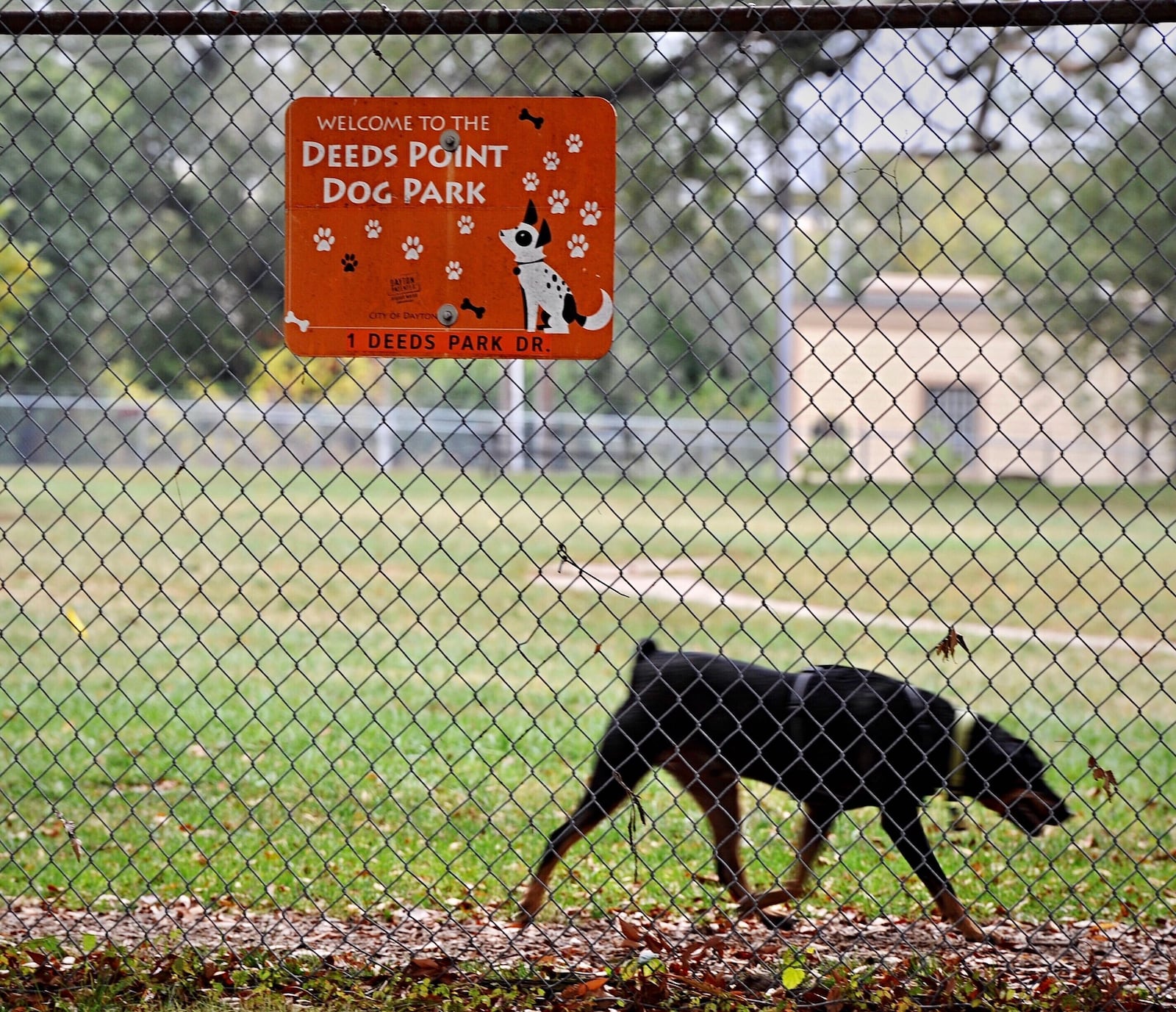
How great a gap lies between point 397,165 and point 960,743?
2516mm

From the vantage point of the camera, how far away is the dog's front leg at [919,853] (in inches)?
152

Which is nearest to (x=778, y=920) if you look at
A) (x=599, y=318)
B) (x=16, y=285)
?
(x=599, y=318)

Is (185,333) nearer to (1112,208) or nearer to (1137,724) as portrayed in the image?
(1112,208)

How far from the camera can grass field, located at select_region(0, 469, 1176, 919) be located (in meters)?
4.04

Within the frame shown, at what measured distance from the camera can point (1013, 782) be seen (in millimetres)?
4082

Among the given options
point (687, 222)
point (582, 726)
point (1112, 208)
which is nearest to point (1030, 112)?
point (1112, 208)

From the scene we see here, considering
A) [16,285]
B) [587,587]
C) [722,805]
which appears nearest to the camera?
[722,805]

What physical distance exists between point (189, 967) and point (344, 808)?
2.77 m

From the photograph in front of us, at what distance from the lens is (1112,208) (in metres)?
20.3

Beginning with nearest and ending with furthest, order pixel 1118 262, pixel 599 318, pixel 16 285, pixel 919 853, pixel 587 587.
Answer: pixel 599 318 → pixel 919 853 → pixel 587 587 → pixel 16 285 → pixel 1118 262

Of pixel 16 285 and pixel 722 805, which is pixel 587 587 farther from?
pixel 722 805

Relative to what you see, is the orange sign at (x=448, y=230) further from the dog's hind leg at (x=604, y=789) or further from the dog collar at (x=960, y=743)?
the dog collar at (x=960, y=743)

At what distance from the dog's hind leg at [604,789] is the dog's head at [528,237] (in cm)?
164

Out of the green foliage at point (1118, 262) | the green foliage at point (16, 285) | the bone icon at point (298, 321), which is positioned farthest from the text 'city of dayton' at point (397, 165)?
the green foliage at point (1118, 262)
